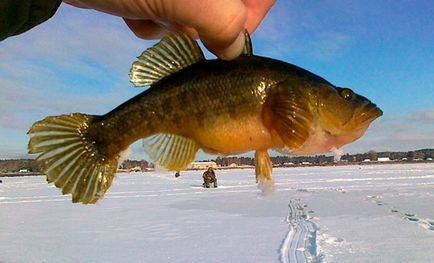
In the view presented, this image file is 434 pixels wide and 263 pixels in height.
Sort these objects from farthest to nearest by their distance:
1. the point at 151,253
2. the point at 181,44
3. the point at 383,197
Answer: the point at 383,197 < the point at 151,253 < the point at 181,44

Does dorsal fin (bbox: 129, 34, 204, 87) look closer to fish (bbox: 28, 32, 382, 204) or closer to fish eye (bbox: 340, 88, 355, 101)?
fish (bbox: 28, 32, 382, 204)

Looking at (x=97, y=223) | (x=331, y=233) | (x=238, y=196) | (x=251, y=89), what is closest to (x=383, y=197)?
(x=238, y=196)

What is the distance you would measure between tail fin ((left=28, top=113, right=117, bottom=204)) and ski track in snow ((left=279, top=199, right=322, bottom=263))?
9.11 m

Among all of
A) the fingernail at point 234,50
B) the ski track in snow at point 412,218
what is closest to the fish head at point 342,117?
the fingernail at point 234,50

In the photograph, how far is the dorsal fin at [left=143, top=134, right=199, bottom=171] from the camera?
1.95 m

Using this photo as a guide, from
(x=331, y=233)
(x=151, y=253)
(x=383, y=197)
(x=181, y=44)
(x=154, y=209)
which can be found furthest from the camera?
(x=383, y=197)

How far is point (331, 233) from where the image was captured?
1363 centimetres

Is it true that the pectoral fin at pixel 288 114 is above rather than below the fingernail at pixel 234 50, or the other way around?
below

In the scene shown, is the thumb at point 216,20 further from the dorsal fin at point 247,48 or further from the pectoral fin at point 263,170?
the pectoral fin at point 263,170

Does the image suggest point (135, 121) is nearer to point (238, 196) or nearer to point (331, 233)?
point (331, 233)

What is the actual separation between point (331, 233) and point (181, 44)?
12709 millimetres

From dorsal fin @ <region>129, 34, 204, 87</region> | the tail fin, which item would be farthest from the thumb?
the tail fin

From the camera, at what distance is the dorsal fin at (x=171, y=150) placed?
1947 millimetres

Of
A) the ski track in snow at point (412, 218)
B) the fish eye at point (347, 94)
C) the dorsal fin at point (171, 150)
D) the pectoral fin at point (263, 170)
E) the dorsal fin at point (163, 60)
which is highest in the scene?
the dorsal fin at point (163, 60)
